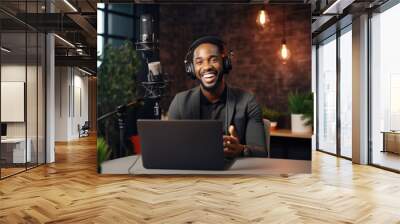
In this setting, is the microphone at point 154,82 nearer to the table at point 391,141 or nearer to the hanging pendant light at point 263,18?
the hanging pendant light at point 263,18

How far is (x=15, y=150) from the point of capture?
6660 mm

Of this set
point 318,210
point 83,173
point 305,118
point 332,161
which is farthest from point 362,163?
point 83,173

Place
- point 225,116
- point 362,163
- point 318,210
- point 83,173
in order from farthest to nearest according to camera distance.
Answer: point 362,163
point 83,173
point 225,116
point 318,210

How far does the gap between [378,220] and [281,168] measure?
233 centimetres

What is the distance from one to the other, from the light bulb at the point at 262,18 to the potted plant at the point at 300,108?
3.81ft

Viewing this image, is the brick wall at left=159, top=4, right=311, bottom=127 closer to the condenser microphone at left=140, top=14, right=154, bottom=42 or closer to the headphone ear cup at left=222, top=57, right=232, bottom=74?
the headphone ear cup at left=222, top=57, right=232, bottom=74

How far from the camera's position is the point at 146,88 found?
19.3 feet

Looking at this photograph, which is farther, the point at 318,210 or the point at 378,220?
the point at 318,210

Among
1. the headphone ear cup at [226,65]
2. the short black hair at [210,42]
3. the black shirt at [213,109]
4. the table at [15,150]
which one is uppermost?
the short black hair at [210,42]

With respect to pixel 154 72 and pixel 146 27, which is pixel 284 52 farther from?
pixel 146 27

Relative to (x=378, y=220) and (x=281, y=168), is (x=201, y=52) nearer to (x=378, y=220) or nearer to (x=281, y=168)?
(x=281, y=168)

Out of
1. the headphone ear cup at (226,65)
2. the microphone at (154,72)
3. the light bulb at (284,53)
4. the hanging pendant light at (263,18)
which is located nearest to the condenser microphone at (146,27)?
the microphone at (154,72)

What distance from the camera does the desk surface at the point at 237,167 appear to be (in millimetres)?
5840

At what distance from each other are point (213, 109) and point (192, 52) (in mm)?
938
